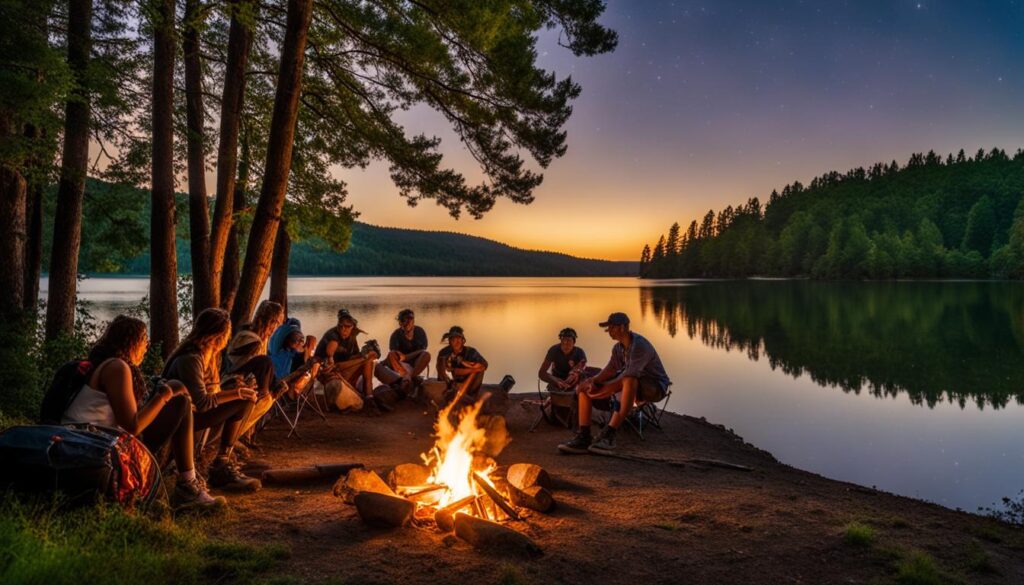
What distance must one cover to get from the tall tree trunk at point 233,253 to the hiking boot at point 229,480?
206 inches

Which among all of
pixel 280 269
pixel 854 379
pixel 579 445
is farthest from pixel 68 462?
pixel 854 379

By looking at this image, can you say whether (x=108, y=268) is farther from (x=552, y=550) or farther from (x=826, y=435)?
(x=826, y=435)

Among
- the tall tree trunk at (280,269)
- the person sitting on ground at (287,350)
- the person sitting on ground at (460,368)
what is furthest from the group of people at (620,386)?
the tall tree trunk at (280,269)

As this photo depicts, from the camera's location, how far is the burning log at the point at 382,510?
3932mm

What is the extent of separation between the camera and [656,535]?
412cm

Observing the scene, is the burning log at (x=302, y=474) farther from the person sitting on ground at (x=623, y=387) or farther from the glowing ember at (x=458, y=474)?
the person sitting on ground at (x=623, y=387)

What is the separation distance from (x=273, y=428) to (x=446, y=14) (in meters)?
5.91

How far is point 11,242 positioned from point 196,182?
2392mm

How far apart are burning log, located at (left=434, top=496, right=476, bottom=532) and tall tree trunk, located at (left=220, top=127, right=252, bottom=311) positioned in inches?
260

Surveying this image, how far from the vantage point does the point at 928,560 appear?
3.74 m

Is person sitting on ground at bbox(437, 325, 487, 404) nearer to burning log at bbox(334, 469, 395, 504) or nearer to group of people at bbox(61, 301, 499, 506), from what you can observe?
group of people at bbox(61, 301, 499, 506)

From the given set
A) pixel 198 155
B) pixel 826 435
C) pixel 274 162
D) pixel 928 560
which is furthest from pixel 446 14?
pixel 826 435

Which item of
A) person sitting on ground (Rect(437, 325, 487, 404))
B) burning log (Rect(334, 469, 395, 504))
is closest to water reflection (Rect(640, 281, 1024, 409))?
person sitting on ground (Rect(437, 325, 487, 404))

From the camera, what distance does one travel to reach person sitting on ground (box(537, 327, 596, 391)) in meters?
8.20
